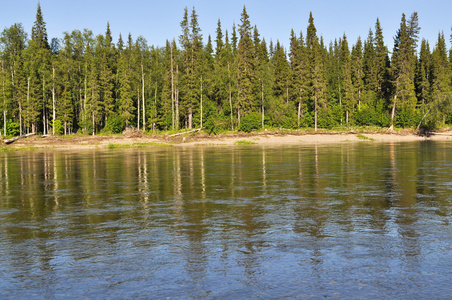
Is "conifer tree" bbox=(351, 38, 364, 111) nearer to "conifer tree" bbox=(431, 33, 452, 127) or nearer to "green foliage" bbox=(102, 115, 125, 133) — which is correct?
"conifer tree" bbox=(431, 33, 452, 127)

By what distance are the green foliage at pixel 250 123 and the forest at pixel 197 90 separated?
0.23m

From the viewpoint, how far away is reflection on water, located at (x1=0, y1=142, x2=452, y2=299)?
7008 millimetres

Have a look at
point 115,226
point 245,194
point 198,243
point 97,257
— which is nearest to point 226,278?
point 198,243

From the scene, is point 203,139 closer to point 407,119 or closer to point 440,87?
point 407,119

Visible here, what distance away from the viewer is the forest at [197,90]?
83.6 m

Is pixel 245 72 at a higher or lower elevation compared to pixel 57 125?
higher

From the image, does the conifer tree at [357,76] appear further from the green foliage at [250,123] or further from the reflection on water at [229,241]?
the reflection on water at [229,241]

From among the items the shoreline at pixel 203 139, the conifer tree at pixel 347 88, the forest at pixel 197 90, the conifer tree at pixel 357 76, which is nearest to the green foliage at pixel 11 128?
the forest at pixel 197 90

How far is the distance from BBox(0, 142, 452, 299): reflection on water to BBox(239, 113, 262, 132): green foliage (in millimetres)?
61970

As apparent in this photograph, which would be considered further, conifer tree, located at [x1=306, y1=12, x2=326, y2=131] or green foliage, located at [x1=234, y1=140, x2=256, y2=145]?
conifer tree, located at [x1=306, y1=12, x2=326, y2=131]

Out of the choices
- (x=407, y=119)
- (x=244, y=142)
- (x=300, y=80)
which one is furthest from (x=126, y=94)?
(x=407, y=119)

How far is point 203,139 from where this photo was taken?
7225cm

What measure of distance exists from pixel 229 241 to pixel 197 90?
2922 inches

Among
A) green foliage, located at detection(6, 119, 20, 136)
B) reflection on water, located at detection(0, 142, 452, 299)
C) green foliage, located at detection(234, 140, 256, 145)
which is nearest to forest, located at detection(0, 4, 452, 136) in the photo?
green foliage, located at detection(6, 119, 20, 136)
